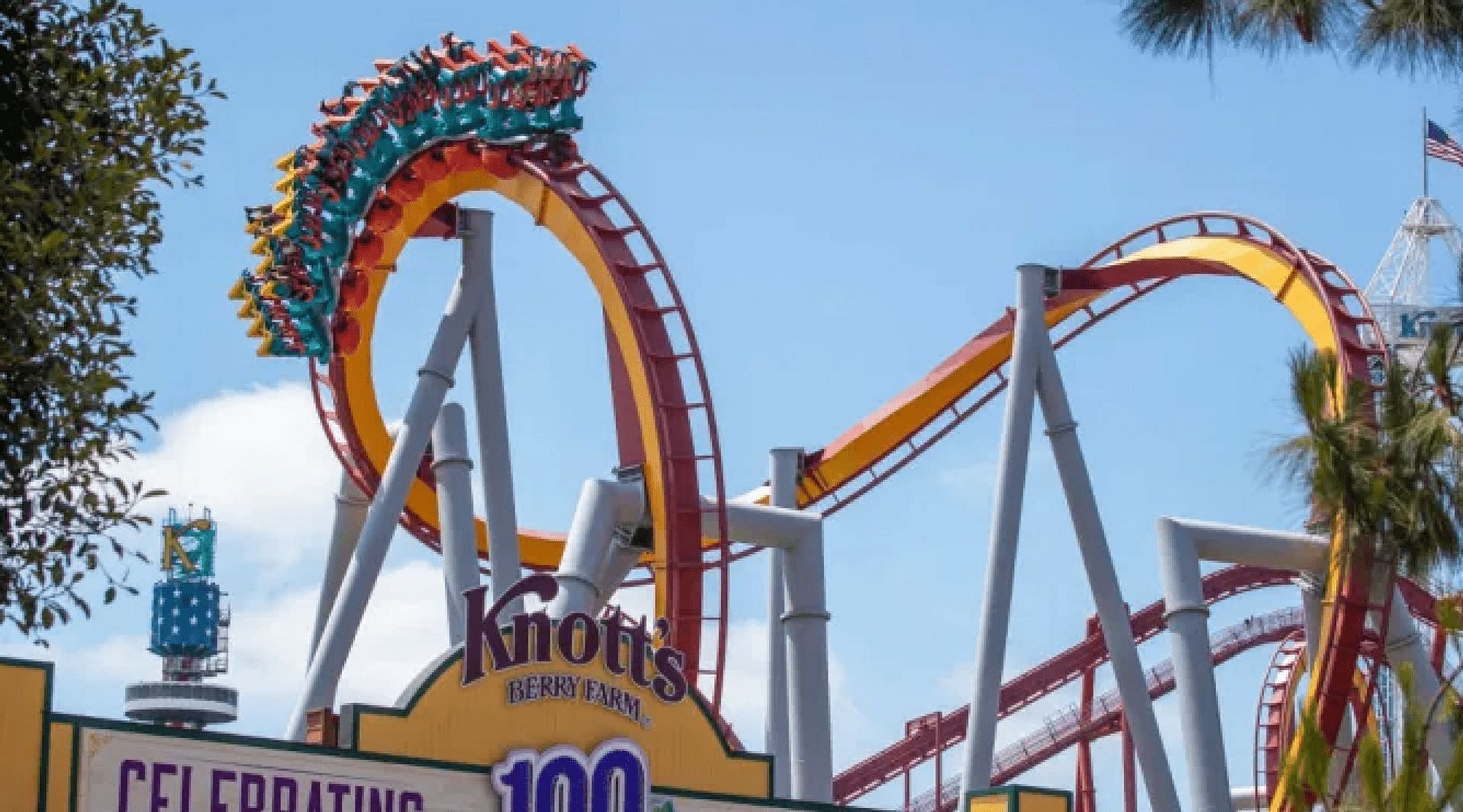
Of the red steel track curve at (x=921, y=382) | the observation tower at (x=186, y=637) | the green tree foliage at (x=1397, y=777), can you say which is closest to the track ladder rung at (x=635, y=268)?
the red steel track curve at (x=921, y=382)

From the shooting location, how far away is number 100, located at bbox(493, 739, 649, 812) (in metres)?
14.3

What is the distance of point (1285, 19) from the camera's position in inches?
448

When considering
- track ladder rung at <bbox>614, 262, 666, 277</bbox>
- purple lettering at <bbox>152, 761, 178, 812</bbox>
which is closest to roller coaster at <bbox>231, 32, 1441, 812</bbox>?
track ladder rung at <bbox>614, 262, 666, 277</bbox>

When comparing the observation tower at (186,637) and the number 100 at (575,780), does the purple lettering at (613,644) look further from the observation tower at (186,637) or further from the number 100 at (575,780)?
the observation tower at (186,637)

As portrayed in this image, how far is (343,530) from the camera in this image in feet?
81.9

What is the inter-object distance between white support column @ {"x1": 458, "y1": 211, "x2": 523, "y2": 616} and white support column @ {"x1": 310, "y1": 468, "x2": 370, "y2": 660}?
368 cm

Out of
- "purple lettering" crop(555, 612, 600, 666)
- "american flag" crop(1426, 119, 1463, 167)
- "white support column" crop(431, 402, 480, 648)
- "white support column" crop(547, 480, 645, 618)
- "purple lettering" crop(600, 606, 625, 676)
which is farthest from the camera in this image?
"american flag" crop(1426, 119, 1463, 167)

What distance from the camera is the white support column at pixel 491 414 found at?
68.6ft

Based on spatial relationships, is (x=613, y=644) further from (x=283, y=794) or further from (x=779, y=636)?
(x=779, y=636)

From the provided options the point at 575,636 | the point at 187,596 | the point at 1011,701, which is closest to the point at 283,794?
the point at 575,636

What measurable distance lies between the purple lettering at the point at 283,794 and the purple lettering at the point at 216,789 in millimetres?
268

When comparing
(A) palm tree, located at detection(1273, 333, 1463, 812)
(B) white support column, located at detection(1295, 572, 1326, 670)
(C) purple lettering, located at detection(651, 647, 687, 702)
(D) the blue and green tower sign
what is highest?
(D) the blue and green tower sign

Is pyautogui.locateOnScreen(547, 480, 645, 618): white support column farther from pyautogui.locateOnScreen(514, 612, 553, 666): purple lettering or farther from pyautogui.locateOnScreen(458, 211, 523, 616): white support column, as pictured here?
pyautogui.locateOnScreen(514, 612, 553, 666): purple lettering

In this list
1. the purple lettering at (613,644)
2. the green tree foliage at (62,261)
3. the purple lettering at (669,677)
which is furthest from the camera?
the purple lettering at (669,677)
